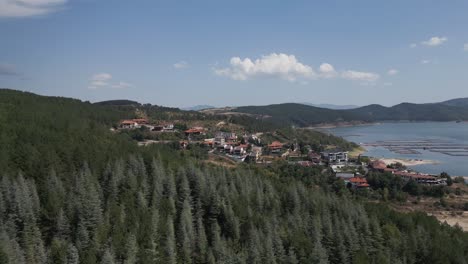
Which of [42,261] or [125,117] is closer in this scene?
[42,261]

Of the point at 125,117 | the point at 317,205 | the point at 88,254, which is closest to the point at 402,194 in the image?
the point at 317,205

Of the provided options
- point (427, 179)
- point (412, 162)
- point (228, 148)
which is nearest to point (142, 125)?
point (228, 148)

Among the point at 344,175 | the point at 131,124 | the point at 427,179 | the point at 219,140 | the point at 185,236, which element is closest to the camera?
the point at 185,236

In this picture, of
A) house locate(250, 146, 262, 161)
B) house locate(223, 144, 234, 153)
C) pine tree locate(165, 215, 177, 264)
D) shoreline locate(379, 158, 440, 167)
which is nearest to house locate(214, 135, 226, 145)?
house locate(223, 144, 234, 153)

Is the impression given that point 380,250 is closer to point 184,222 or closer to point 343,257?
point 343,257

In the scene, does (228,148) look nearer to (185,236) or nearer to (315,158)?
(315,158)

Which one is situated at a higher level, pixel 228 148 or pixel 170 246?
pixel 228 148
